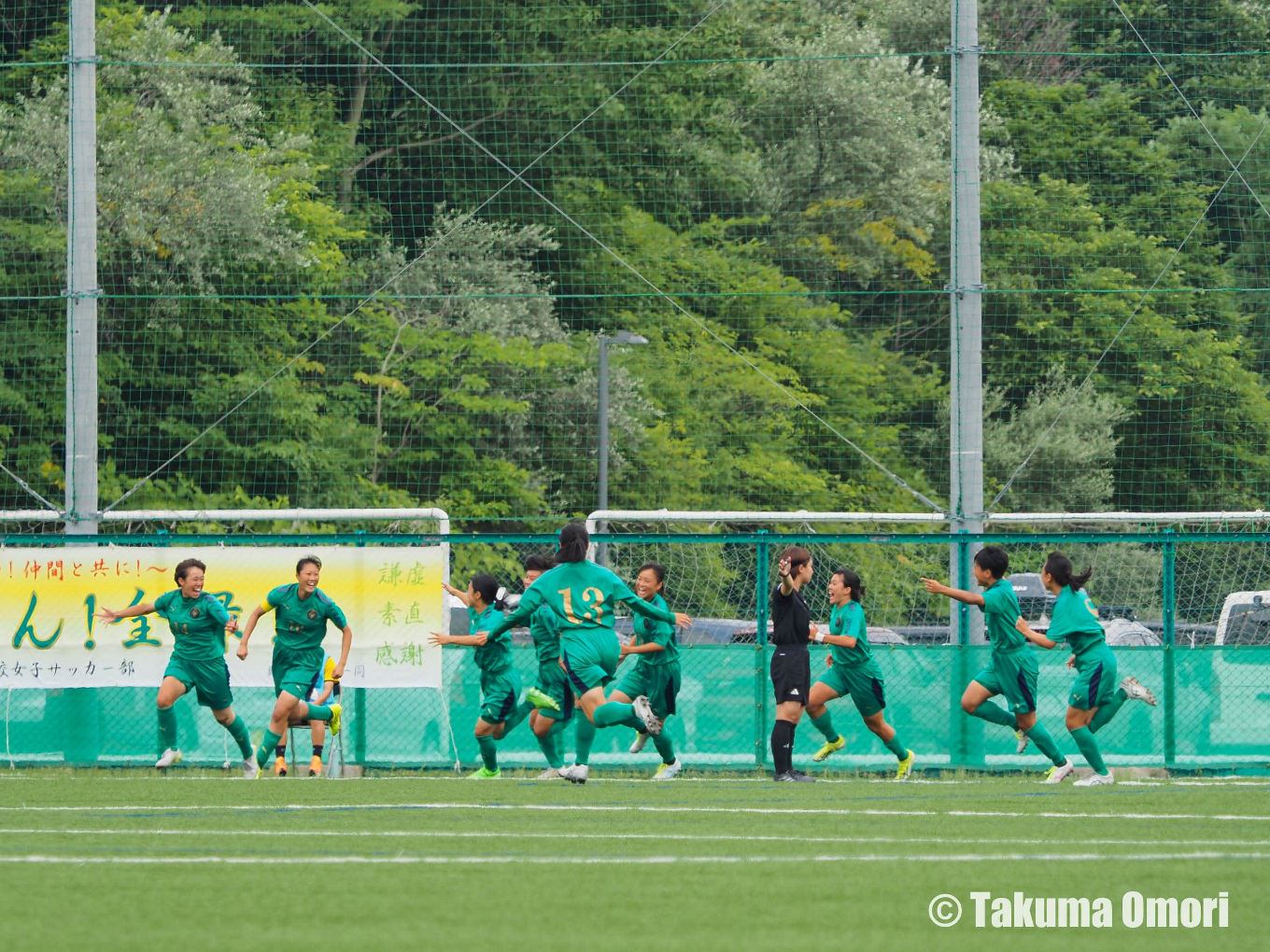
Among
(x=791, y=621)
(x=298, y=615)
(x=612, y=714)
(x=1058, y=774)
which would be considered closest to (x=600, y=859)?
(x=612, y=714)

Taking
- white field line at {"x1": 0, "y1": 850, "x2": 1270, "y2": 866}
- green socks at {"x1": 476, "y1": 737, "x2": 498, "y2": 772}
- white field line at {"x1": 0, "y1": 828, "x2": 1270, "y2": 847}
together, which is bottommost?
green socks at {"x1": 476, "y1": 737, "x2": 498, "y2": 772}

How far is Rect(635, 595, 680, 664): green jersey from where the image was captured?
1402 centimetres

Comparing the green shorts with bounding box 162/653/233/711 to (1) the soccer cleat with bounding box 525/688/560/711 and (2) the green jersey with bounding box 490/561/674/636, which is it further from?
(2) the green jersey with bounding box 490/561/674/636

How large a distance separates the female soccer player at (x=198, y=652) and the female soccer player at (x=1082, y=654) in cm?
587

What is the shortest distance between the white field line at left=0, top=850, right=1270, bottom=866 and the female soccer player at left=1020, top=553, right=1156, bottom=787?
16.7ft

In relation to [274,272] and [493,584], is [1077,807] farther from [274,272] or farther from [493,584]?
[274,272]

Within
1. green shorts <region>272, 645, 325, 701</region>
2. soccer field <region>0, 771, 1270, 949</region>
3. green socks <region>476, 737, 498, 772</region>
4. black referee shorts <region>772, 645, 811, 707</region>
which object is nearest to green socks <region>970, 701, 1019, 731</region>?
black referee shorts <region>772, 645, 811, 707</region>

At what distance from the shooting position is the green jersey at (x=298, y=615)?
47.9ft

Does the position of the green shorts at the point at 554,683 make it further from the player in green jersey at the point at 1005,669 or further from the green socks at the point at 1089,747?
the green socks at the point at 1089,747

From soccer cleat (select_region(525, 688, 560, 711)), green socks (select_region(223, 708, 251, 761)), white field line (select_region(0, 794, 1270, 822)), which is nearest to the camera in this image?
white field line (select_region(0, 794, 1270, 822))

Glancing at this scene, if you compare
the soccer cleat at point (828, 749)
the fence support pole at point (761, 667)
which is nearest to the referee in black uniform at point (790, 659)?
the soccer cleat at point (828, 749)

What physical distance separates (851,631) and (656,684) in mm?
1430

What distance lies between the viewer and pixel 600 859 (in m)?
8.26

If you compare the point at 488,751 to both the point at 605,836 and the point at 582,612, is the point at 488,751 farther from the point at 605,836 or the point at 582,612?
the point at 605,836
